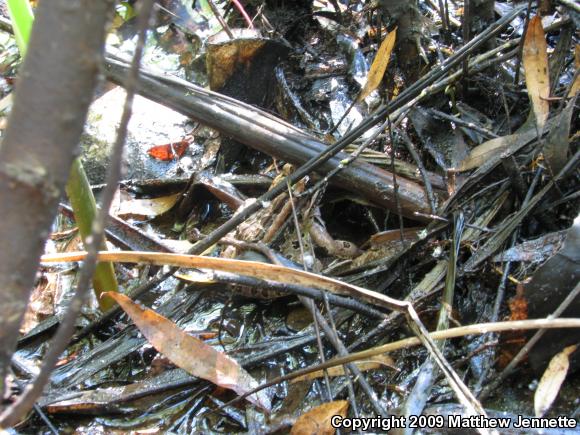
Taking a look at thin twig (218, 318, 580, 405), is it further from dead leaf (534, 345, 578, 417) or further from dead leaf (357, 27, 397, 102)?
dead leaf (357, 27, 397, 102)

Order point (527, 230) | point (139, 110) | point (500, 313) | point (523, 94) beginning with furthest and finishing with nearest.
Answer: point (139, 110) → point (523, 94) → point (527, 230) → point (500, 313)

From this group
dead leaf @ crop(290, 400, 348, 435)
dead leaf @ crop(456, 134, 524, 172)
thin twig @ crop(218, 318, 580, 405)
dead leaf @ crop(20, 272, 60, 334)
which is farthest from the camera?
dead leaf @ crop(20, 272, 60, 334)

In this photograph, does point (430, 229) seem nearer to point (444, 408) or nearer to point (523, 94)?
point (444, 408)

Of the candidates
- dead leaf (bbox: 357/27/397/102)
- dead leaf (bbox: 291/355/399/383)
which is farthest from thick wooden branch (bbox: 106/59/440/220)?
dead leaf (bbox: 291/355/399/383)

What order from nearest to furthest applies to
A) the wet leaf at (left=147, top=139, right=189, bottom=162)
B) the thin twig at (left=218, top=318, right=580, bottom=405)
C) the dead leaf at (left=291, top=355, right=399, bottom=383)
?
the thin twig at (left=218, top=318, right=580, bottom=405), the dead leaf at (left=291, top=355, right=399, bottom=383), the wet leaf at (left=147, top=139, right=189, bottom=162)

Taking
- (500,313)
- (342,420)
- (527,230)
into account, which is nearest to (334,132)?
(527,230)

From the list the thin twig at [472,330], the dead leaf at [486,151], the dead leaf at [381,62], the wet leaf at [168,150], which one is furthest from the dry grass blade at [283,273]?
the wet leaf at [168,150]
